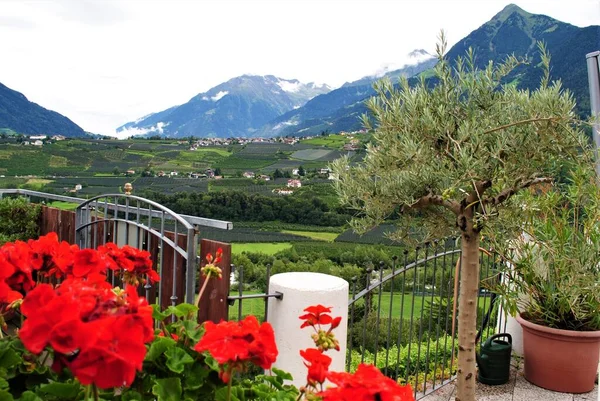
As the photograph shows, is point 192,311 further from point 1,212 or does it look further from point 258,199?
point 258,199

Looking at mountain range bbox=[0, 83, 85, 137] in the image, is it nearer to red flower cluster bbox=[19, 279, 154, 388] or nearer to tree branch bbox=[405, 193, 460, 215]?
tree branch bbox=[405, 193, 460, 215]

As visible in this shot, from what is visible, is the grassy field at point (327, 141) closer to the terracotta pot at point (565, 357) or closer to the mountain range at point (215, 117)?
the terracotta pot at point (565, 357)

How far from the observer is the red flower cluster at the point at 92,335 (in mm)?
659

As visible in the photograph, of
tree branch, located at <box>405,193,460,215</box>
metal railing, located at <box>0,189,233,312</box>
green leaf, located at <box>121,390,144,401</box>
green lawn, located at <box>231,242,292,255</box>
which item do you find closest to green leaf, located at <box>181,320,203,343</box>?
green leaf, located at <box>121,390,144,401</box>

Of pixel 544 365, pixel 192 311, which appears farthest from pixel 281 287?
pixel 544 365

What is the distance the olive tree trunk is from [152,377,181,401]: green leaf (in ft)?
7.10

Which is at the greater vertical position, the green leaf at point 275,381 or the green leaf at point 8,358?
the green leaf at point 8,358

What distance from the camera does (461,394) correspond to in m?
3.02

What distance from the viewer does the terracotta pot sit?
143 inches

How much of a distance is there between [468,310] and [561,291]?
1.23 metres

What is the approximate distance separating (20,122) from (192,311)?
88673mm

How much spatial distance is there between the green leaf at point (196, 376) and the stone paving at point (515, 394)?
296 cm

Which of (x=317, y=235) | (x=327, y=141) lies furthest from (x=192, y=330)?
(x=327, y=141)

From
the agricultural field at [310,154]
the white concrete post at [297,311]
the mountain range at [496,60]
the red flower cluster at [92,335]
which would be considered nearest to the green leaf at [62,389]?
the red flower cluster at [92,335]
